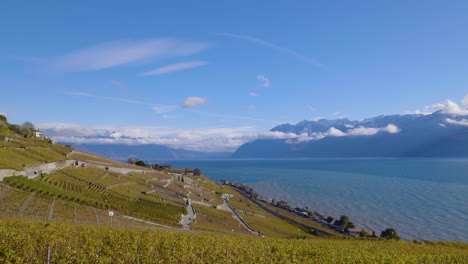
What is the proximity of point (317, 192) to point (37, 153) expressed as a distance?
465ft

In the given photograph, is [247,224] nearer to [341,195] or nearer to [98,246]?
[98,246]

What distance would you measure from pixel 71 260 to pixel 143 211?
53.2 metres

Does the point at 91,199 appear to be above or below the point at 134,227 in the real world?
above

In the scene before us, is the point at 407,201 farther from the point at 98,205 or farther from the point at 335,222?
the point at 98,205

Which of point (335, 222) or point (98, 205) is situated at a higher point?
point (98, 205)

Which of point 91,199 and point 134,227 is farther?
point 91,199

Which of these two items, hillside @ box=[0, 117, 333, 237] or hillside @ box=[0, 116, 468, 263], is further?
hillside @ box=[0, 117, 333, 237]

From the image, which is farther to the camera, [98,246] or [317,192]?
[317,192]

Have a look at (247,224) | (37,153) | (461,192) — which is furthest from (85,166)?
(461,192)

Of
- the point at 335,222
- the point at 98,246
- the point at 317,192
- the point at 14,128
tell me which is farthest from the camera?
the point at 317,192

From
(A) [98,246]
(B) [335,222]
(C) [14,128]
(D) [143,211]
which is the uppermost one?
(C) [14,128]

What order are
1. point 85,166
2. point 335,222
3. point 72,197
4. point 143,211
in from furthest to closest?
point 335,222 < point 85,166 < point 143,211 < point 72,197

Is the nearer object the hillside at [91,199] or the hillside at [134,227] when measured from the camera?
the hillside at [134,227]

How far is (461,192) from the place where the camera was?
18300 centimetres
